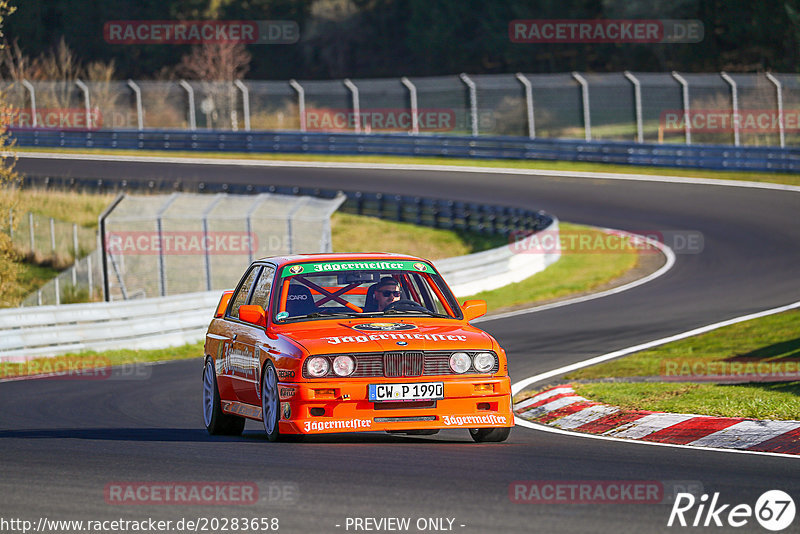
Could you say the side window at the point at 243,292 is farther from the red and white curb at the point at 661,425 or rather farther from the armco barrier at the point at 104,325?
the armco barrier at the point at 104,325

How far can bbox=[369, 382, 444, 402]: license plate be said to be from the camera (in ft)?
27.5

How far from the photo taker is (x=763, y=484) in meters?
6.56

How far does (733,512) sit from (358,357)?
324 centimetres

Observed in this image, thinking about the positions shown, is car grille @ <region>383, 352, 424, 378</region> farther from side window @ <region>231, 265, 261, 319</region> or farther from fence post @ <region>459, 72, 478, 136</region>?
fence post @ <region>459, 72, 478, 136</region>

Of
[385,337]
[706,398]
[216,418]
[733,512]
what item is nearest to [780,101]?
[706,398]

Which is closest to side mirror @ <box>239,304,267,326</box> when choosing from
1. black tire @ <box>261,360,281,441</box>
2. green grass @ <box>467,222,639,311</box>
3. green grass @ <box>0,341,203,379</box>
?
black tire @ <box>261,360,281,441</box>

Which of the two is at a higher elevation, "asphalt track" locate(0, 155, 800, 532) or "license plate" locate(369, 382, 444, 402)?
"license plate" locate(369, 382, 444, 402)

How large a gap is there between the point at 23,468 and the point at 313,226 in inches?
690

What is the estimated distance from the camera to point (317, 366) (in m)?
8.39

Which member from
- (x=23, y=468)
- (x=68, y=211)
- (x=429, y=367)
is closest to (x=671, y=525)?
(x=429, y=367)
